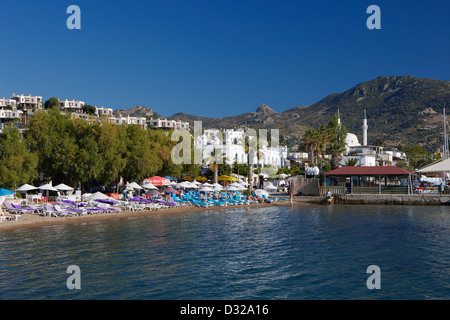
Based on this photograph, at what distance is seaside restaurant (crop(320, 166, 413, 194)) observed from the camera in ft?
169

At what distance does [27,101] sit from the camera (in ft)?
557

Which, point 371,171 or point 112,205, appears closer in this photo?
point 112,205

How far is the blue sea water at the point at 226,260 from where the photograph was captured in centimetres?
1502

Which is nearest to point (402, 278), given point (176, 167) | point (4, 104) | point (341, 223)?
point (341, 223)

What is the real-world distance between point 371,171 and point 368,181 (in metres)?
3.27

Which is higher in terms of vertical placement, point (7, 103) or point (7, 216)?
point (7, 103)

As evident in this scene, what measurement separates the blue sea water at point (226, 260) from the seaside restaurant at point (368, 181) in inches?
756

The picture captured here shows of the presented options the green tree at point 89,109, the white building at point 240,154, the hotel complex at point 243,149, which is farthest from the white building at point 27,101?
the white building at point 240,154

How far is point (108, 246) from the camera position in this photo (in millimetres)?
22562

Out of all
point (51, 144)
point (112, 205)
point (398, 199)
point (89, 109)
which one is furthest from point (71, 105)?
point (398, 199)

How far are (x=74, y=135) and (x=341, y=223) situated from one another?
28.1 meters

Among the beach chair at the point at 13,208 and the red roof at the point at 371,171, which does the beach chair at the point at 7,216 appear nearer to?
the beach chair at the point at 13,208

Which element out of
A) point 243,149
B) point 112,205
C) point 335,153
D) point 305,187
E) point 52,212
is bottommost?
point 52,212

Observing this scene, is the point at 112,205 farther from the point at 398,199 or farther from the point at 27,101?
the point at 27,101
